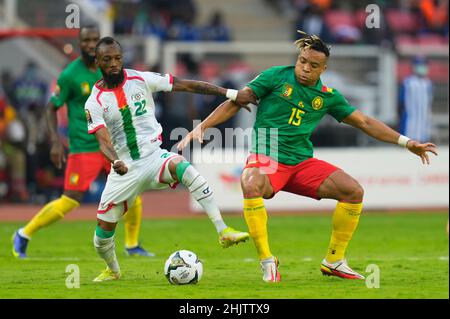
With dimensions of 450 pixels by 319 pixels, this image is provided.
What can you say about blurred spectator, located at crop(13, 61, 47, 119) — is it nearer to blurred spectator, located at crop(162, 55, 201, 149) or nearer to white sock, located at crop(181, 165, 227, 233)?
blurred spectator, located at crop(162, 55, 201, 149)

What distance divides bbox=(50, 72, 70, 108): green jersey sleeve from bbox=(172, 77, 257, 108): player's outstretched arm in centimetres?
296

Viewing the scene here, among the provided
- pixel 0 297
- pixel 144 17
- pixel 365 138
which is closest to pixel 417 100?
pixel 365 138

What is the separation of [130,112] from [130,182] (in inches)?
27.3

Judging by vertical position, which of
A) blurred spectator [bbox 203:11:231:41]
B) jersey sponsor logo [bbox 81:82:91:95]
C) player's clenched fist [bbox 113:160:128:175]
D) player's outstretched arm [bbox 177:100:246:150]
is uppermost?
blurred spectator [bbox 203:11:231:41]

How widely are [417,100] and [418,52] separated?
6.24ft

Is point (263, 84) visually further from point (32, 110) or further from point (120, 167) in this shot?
point (32, 110)

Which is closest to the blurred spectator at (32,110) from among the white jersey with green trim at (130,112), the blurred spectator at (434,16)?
the white jersey with green trim at (130,112)

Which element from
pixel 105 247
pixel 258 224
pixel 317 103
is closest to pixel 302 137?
pixel 317 103

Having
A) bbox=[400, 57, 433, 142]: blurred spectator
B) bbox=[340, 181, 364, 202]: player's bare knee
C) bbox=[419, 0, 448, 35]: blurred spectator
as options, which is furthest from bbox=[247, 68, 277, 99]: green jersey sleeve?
bbox=[419, 0, 448, 35]: blurred spectator

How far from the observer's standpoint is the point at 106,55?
32.7 ft

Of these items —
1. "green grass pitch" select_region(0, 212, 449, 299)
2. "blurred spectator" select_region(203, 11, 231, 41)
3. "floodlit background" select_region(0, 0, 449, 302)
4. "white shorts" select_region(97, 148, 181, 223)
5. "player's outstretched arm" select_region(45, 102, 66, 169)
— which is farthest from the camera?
"blurred spectator" select_region(203, 11, 231, 41)

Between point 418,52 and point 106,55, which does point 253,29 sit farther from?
point 106,55

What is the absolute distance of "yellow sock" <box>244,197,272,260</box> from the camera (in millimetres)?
10062

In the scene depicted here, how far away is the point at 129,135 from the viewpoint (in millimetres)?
10289
